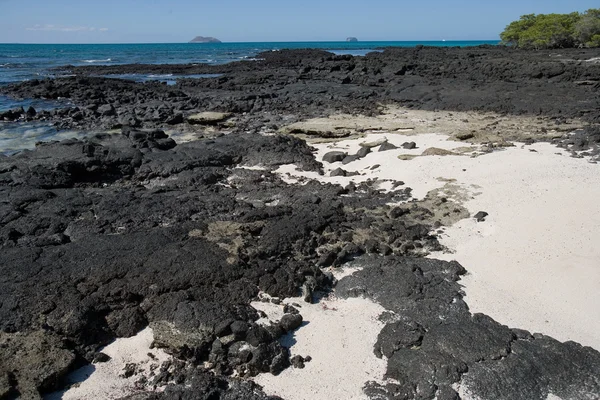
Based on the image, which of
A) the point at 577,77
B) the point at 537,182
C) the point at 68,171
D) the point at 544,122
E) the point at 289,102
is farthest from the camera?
the point at 577,77

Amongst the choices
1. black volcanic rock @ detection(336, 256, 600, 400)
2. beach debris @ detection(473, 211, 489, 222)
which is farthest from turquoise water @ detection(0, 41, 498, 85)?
black volcanic rock @ detection(336, 256, 600, 400)

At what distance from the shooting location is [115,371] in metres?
4.69

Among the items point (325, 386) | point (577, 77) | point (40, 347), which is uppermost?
point (577, 77)

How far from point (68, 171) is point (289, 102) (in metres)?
12.9

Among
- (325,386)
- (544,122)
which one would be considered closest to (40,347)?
(325,386)

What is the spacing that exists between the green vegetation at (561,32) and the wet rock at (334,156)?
4063 centimetres

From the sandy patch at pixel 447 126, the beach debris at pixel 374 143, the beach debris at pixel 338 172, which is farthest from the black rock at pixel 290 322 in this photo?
the sandy patch at pixel 447 126

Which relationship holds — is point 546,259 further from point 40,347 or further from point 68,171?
point 68,171

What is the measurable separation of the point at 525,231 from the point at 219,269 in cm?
488

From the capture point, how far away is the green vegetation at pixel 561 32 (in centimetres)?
4225

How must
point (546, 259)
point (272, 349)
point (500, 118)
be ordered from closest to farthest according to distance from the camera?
point (272, 349) → point (546, 259) → point (500, 118)

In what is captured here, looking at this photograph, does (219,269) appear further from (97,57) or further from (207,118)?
(97,57)

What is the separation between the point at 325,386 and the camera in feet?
14.9

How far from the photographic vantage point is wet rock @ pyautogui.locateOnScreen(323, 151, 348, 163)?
11688 mm
